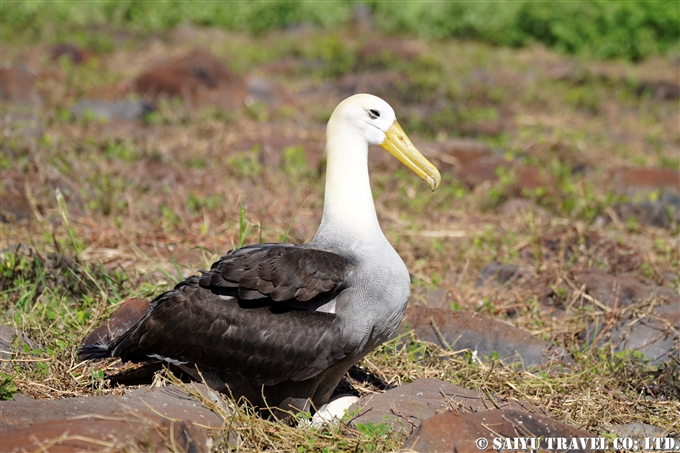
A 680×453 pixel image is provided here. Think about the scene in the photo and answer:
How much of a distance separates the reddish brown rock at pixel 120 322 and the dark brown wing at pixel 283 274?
32.1 inches

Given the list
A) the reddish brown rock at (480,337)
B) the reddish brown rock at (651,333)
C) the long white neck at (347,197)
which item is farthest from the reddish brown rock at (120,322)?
the reddish brown rock at (651,333)

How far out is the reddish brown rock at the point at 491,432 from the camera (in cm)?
335

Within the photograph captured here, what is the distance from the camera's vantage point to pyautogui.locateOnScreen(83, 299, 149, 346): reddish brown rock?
15.0ft

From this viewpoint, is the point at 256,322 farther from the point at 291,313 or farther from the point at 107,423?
the point at 107,423

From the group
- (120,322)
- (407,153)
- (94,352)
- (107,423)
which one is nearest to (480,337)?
(407,153)

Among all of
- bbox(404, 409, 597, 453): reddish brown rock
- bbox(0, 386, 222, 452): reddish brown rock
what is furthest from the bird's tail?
bbox(404, 409, 597, 453): reddish brown rock

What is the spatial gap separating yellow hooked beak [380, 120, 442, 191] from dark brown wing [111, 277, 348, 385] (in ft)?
3.16

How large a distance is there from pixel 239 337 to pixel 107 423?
873mm

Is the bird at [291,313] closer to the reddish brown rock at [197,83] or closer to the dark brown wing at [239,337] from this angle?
the dark brown wing at [239,337]

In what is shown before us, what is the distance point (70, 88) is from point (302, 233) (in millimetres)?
6246

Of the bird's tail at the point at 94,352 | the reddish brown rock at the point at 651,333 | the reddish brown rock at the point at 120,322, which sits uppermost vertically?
the bird's tail at the point at 94,352

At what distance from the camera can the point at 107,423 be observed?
3137 millimetres

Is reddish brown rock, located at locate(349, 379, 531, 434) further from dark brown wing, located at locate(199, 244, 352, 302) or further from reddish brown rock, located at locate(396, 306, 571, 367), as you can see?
reddish brown rock, located at locate(396, 306, 571, 367)

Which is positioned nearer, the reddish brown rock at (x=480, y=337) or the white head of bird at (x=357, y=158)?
the white head of bird at (x=357, y=158)
